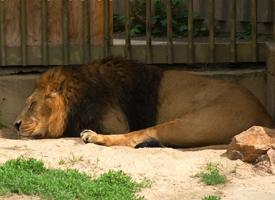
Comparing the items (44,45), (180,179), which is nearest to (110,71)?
(44,45)

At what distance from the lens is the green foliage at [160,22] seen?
9945mm

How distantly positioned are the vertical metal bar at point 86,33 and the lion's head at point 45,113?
0.67 meters

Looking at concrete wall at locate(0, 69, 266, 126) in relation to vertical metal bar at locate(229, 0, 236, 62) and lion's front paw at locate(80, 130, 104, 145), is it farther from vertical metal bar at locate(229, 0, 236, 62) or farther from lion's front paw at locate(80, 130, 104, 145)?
lion's front paw at locate(80, 130, 104, 145)

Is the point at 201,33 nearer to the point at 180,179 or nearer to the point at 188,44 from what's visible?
the point at 188,44

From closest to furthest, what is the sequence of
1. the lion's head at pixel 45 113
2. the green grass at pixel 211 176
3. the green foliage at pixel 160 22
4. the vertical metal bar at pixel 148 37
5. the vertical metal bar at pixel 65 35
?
the green grass at pixel 211 176
the lion's head at pixel 45 113
the vertical metal bar at pixel 65 35
the vertical metal bar at pixel 148 37
the green foliage at pixel 160 22

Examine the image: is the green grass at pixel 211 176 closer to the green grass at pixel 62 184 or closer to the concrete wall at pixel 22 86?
the green grass at pixel 62 184

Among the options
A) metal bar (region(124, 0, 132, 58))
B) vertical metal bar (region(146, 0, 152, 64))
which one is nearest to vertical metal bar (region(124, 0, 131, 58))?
metal bar (region(124, 0, 132, 58))

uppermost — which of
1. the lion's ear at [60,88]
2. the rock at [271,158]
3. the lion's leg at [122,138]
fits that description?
the lion's ear at [60,88]

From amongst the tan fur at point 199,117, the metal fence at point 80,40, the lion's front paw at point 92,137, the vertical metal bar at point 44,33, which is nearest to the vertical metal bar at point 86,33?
the metal fence at point 80,40

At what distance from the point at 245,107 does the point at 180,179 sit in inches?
61.9

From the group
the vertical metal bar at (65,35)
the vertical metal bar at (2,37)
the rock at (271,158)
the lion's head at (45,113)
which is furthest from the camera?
the vertical metal bar at (65,35)

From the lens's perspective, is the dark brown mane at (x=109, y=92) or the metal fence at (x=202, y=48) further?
the metal fence at (x=202, y=48)

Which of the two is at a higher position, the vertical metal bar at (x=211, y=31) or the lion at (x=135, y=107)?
the vertical metal bar at (x=211, y=31)

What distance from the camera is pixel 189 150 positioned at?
711cm
